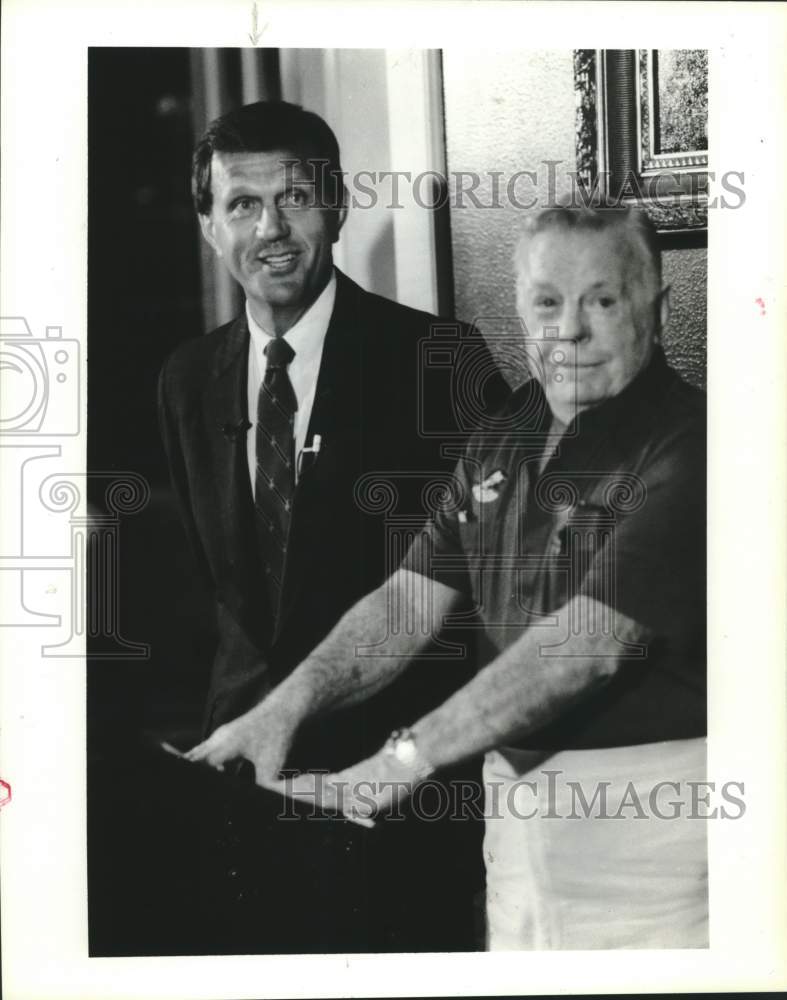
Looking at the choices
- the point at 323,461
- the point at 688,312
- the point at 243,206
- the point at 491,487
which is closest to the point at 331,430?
the point at 323,461

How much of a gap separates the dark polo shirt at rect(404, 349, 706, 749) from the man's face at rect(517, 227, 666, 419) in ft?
0.10

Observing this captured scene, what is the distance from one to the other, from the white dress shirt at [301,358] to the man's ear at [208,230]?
11 centimetres

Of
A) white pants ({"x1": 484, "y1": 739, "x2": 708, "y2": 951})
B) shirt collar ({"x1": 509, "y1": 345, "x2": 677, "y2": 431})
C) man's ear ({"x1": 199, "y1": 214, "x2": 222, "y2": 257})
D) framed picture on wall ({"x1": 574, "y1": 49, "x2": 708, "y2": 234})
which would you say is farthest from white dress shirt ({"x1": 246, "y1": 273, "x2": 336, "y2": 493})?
white pants ({"x1": 484, "y1": 739, "x2": 708, "y2": 951})

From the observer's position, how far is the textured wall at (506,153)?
A: 1.94 meters

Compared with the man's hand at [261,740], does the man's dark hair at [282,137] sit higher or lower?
higher

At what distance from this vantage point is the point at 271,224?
1949 millimetres

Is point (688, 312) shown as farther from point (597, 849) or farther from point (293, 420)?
point (597, 849)

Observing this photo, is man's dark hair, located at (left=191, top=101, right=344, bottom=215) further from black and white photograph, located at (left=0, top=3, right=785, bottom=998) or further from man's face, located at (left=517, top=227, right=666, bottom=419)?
man's face, located at (left=517, top=227, right=666, bottom=419)

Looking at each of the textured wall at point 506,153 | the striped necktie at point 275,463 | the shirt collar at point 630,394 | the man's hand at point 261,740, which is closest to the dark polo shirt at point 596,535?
the shirt collar at point 630,394

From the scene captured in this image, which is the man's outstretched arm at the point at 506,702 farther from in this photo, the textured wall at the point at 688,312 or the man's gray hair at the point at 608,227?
Result: the man's gray hair at the point at 608,227

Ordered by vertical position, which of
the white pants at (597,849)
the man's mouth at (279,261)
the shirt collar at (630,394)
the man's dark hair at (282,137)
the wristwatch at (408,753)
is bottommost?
the white pants at (597,849)

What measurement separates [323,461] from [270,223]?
0.37 m

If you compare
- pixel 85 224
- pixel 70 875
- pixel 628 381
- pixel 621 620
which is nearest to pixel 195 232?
pixel 85 224

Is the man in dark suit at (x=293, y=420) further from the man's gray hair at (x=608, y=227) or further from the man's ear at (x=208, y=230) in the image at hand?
the man's gray hair at (x=608, y=227)
